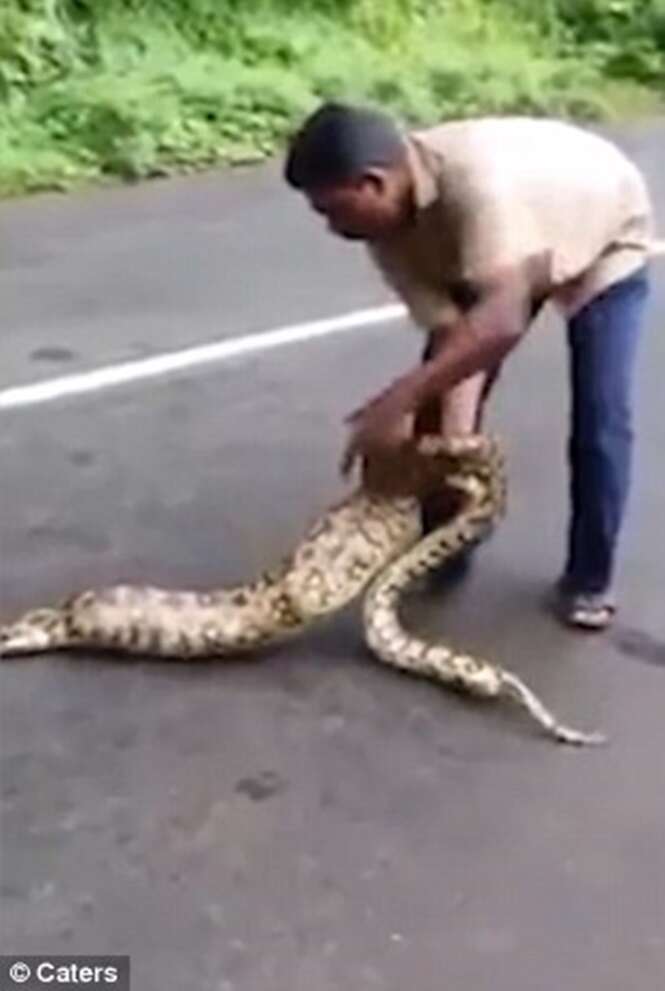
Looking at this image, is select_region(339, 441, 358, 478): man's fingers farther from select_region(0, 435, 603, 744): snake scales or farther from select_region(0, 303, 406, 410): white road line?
select_region(0, 303, 406, 410): white road line

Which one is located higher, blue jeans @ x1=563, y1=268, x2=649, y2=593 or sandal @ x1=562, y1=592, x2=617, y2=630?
blue jeans @ x1=563, y1=268, x2=649, y2=593

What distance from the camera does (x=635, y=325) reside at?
6043mm

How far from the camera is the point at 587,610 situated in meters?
6.24

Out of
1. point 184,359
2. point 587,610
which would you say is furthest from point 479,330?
point 184,359

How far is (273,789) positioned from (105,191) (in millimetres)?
5817

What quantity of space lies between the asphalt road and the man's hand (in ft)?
1.85

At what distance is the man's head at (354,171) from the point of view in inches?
212

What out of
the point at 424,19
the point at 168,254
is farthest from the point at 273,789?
the point at 424,19

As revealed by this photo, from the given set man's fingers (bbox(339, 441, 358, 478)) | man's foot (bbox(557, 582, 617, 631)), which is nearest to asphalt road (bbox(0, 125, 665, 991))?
man's foot (bbox(557, 582, 617, 631))

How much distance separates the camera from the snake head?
19.6 ft

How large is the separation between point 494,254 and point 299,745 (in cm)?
112

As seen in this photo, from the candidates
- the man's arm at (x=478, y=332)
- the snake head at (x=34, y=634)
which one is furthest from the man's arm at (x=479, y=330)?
the snake head at (x=34, y=634)

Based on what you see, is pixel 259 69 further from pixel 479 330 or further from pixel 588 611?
pixel 479 330

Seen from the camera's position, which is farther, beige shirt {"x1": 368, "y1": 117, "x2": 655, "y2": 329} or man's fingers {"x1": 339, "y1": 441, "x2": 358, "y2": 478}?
man's fingers {"x1": 339, "y1": 441, "x2": 358, "y2": 478}
